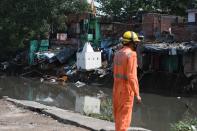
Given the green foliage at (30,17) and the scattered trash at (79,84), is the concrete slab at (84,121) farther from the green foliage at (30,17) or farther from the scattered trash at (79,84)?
the green foliage at (30,17)

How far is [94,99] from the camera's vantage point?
20.6 metres

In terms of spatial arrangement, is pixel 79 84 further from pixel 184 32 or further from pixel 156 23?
pixel 184 32

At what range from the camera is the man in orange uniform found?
6.64 metres

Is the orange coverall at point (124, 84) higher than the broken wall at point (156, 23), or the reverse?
the broken wall at point (156, 23)

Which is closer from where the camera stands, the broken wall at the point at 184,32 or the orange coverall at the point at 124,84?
the orange coverall at the point at 124,84

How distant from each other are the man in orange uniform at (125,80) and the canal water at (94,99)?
6.16 meters

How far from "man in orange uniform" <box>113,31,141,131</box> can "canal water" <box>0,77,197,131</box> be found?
20.2 ft

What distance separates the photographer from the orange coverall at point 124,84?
6.64 meters


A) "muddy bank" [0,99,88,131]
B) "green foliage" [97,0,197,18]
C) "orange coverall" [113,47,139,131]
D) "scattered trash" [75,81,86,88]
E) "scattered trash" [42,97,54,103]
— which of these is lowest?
"scattered trash" [75,81,86,88]

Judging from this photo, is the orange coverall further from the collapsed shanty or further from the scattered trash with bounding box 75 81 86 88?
the scattered trash with bounding box 75 81 86 88

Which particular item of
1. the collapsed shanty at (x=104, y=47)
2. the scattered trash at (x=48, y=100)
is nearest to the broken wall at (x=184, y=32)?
the collapsed shanty at (x=104, y=47)

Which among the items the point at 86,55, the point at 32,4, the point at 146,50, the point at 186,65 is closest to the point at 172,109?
the point at 186,65

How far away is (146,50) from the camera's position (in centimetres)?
2448

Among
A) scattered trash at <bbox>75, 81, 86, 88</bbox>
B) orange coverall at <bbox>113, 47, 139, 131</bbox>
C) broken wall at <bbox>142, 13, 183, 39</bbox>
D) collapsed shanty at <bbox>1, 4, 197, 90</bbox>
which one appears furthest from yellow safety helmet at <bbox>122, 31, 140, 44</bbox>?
broken wall at <bbox>142, 13, 183, 39</bbox>
